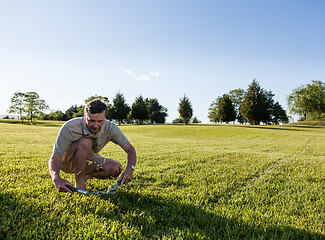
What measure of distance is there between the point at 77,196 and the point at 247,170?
415 cm

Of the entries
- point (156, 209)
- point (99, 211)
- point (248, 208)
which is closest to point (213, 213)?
point (248, 208)

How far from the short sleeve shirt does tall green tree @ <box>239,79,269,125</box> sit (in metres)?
53.8

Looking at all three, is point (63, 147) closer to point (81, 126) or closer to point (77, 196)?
point (81, 126)

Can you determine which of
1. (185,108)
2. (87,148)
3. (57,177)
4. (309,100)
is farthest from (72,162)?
(309,100)

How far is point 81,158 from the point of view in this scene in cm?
309

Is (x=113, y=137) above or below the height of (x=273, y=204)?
above

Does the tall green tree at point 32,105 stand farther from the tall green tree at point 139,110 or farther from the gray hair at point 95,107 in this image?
the gray hair at point 95,107

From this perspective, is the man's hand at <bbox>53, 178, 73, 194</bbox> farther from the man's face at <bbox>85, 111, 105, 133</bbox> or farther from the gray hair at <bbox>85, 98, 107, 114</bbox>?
the gray hair at <bbox>85, 98, 107, 114</bbox>

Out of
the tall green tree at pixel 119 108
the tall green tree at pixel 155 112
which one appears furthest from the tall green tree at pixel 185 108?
the tall green tree at pixel 155 112

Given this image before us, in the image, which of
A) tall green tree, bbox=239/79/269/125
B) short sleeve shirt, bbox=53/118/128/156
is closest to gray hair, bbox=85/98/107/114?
short sleeve shirt, bbox=53/118/128/156

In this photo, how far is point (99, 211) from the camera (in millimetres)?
2412

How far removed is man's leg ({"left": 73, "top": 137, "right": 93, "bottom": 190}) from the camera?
3.07 m

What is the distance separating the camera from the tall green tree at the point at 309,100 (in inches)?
2367

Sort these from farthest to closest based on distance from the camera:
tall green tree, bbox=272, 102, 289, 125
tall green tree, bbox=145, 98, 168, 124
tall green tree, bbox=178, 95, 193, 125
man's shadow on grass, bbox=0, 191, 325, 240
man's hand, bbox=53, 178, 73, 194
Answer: tall green tree, bbox=145, 98, 168, 124 → tall green tree, bbox=272, 102, 289, 125 → tall green tree, bbox=178, 95, 193, 125 → man's hand, bbox=53, 178, 73, 194 → man's shadow on grass, bbox=0, 191, 325, 240
